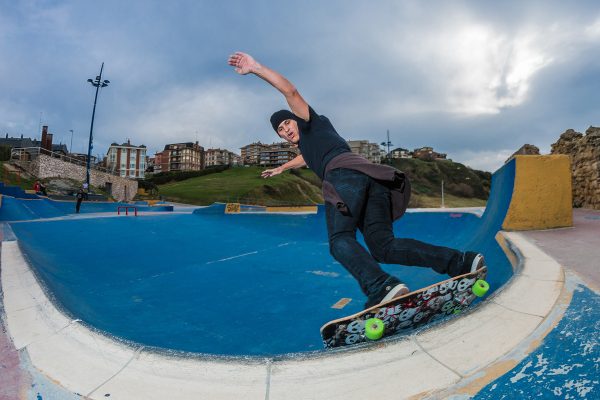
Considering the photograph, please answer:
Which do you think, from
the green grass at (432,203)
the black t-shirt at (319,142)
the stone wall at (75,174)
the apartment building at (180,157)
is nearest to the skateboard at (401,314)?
the black t-shirt at (319,142)

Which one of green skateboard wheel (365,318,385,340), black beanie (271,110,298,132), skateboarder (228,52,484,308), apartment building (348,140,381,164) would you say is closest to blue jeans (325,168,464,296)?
skateboarder (228,52,484,308)

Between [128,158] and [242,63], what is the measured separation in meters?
106

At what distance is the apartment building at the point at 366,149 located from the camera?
118512 millimetres

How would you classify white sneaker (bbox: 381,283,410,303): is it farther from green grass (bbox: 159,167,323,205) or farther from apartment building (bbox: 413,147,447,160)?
apartment building (bbox: 413,147,447,160)

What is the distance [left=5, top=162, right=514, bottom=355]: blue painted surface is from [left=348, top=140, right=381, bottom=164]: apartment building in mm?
109626

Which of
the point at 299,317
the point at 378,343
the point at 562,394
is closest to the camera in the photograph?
the point at 562,394

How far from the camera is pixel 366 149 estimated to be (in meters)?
123

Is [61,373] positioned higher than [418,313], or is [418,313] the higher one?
[418,313]

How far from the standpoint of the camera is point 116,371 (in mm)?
1405

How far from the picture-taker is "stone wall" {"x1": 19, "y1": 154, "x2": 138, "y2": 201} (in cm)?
3039

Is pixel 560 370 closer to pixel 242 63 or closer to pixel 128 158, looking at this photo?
pixel 242 63

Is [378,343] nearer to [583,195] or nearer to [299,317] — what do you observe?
[299,317]

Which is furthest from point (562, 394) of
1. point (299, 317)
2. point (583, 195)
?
point (583, 195)

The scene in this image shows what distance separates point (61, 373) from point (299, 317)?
82.6 inches
